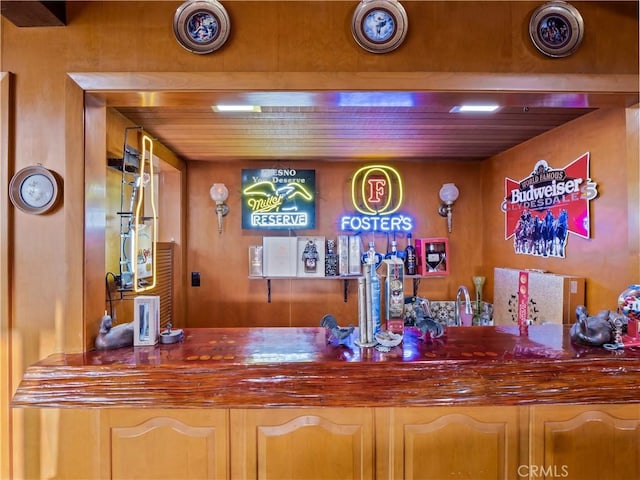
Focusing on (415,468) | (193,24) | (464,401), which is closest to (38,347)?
(193,24)

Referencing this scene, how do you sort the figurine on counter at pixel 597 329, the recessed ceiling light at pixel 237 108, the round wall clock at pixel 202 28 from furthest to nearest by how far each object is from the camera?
the recessed ceiling light at pixel 237 108 < the figurine on counter at pixel 597 329 < the round wall clock at pixel 202 28

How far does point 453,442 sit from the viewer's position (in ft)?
5.41

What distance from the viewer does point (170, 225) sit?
4.02 metres

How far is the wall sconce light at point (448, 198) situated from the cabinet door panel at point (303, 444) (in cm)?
305

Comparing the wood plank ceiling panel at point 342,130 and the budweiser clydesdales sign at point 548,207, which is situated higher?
the wood plank ceiling panel at point 342,130

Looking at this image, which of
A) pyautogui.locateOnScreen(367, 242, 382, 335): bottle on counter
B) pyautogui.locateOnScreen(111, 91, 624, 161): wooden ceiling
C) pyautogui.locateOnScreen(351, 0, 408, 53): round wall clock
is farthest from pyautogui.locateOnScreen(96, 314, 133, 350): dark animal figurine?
pyautogui.locateOnScreen(351, 0, 408, 53): round wall clock

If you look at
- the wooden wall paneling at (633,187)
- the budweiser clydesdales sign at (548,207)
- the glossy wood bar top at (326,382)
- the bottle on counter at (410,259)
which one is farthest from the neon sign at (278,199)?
the wooden wall paneling at (633,187)

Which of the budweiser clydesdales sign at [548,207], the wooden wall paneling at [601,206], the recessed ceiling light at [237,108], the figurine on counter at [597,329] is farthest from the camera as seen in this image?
the budweiser clydesdales sign at [548,207]

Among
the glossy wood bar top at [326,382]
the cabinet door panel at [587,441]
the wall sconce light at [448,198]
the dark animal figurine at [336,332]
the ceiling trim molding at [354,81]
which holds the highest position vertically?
the ceiling trim molding at [354,81]

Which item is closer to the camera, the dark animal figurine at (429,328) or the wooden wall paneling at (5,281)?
the wooden wall paneling at (5,281)

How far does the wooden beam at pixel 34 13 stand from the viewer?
1.61 metres

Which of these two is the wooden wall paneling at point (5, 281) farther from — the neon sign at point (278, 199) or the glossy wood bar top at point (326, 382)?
the neon sign at point (278, 199)

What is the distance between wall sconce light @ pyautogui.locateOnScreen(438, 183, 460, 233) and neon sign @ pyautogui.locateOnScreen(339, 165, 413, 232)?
0.43m

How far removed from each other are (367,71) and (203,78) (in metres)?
0.81
